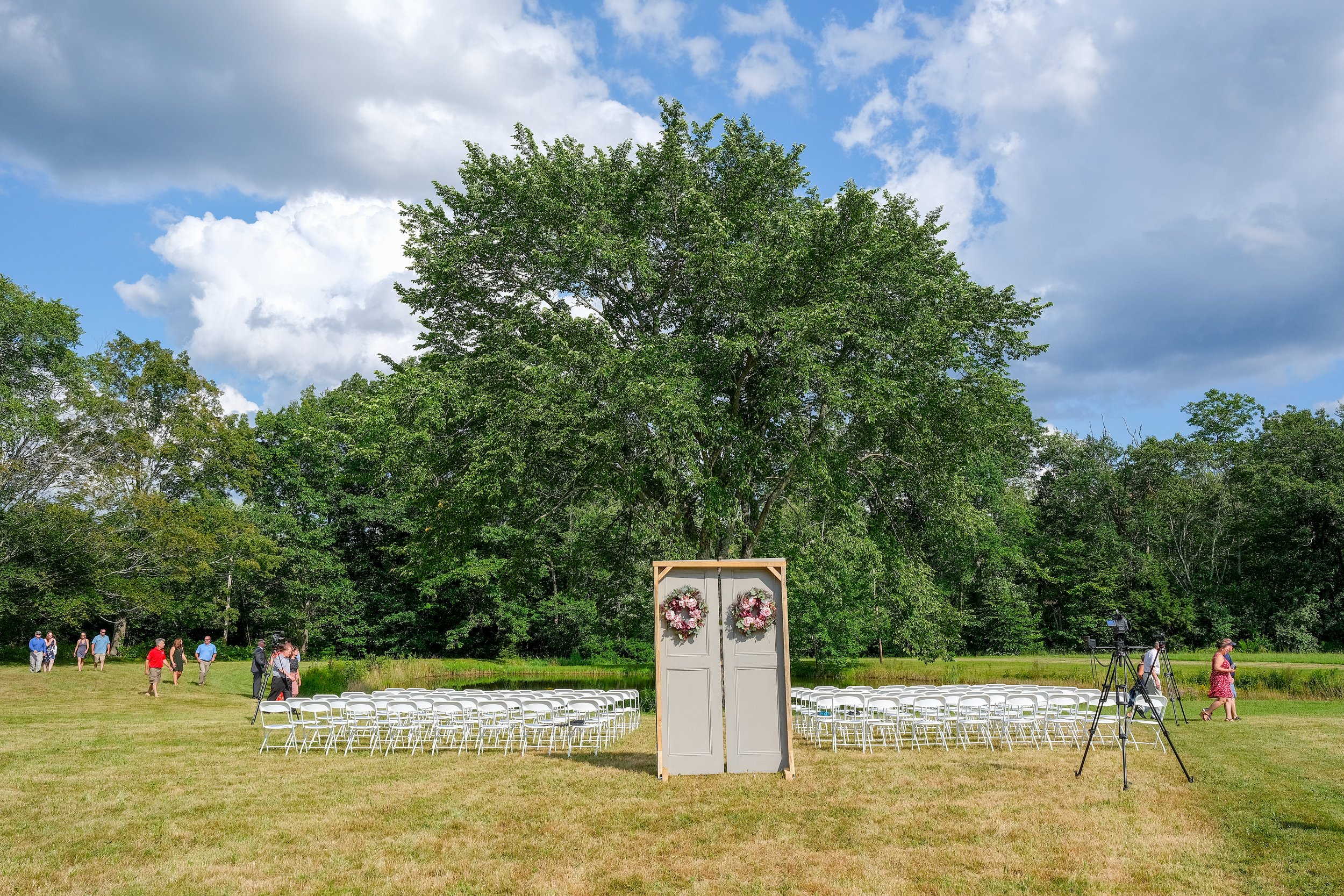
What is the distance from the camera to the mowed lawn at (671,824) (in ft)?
19.0

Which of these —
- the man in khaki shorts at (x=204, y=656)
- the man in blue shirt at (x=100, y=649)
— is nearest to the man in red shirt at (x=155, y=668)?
the man in khaki shorts at (x=204, y=656)

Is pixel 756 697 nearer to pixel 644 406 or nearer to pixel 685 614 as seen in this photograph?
pixel 685 614

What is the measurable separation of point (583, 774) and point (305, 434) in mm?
11942

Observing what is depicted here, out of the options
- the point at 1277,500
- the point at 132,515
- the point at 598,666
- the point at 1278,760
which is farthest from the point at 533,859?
the point at 1277,500

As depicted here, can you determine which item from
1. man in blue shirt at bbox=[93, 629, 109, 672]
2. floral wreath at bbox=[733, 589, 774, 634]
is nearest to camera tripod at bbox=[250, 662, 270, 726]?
floral wreath at bbox=[733, 589, 774, 634]

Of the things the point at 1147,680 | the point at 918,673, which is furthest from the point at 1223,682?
the point at 918,673

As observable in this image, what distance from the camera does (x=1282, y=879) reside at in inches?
221

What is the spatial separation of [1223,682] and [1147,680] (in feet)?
12.0

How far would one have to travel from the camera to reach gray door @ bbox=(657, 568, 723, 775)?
951 cm

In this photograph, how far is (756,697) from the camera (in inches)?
376

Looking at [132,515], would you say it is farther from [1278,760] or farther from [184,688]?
[1278,760]

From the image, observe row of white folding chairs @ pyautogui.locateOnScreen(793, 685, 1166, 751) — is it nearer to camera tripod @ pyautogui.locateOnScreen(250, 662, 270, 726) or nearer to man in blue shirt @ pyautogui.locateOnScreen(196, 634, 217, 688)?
camera tripod @ pyautogui.locateOnScreen(250, 662, 270, 726)

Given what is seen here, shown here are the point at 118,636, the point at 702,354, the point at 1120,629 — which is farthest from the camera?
the point at 118,636

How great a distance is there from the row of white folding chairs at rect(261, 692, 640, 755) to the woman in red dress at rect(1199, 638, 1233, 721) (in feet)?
33.3
